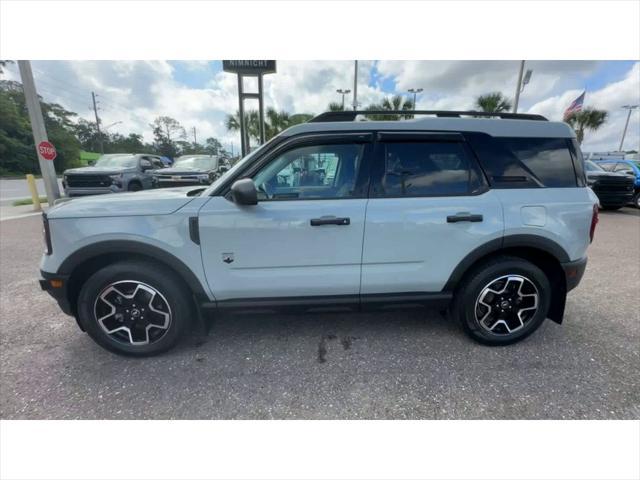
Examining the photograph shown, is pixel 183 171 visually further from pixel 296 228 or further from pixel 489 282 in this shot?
pixel 489 282

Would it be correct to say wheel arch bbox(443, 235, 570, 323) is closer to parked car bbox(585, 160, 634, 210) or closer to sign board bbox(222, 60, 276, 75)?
parked car bbox(585, 160, 634, 210)

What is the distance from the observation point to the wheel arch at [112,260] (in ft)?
7.45

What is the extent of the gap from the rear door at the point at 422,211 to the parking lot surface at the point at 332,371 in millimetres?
641

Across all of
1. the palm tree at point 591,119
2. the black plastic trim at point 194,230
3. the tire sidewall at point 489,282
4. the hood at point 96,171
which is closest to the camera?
the black plastic trim at point 194,230

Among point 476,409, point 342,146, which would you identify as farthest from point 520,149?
point 476,409

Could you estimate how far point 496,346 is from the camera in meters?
2.62

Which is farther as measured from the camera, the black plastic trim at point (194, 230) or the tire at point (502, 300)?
the tire at point (502, 300)

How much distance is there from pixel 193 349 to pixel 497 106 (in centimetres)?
2120

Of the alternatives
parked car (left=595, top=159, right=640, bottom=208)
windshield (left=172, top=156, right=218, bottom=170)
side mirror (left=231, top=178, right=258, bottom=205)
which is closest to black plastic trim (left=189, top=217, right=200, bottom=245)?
side mirror (left=231, top=178, right=258, bottom=205)

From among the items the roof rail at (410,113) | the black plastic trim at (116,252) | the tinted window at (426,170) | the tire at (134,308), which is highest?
the roof rail at (410,113)

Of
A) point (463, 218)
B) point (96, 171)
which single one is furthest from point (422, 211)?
point (96, 171)

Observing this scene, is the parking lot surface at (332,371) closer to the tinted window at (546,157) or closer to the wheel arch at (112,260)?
the wheel arch at (112,260)

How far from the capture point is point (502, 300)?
2590 mm

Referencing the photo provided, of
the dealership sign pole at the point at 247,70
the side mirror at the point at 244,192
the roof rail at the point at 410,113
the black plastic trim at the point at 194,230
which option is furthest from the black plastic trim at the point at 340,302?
the dealership sign pole at the point at 247,70
